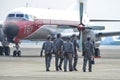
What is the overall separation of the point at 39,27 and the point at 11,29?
3.57 m

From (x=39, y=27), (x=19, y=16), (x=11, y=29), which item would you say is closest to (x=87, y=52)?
(x=11, y=29)

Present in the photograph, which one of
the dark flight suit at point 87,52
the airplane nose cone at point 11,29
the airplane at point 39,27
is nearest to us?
the dark flight suit at point 87,52

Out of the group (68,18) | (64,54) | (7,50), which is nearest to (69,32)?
A: (68,18)

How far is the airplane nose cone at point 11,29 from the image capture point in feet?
158

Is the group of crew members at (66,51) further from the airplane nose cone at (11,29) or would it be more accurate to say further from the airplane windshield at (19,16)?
the airplane windshield at (19,16)

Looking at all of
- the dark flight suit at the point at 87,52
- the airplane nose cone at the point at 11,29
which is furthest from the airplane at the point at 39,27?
the dark flight suit at the point at 87,52

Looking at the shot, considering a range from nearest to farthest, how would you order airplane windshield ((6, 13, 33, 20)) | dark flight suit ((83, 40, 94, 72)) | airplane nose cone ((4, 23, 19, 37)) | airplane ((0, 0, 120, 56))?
dark flight suit ((83, 40, 94, 72))
airplane nose cone ((4, 23, 19, 37))
airplane ((0, 0, 120, 56))
airplane windshield ((6, 13, 33, 20))

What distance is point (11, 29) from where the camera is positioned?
48.2 meters

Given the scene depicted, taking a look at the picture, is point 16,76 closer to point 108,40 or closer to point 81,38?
point 81,38

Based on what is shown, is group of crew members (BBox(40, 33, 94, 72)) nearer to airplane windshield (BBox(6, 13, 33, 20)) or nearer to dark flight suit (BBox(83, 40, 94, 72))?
dark flight suit (BBox(83, 40, 94, 72))

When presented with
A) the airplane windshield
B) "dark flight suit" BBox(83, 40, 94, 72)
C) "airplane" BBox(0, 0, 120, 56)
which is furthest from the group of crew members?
the airplane windshield

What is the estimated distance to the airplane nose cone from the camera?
48219 mm

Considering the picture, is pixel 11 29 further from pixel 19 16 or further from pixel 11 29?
pixel 19 16

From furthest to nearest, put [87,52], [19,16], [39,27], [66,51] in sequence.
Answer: [39,27], [19,16], [66,51], [87,52]
